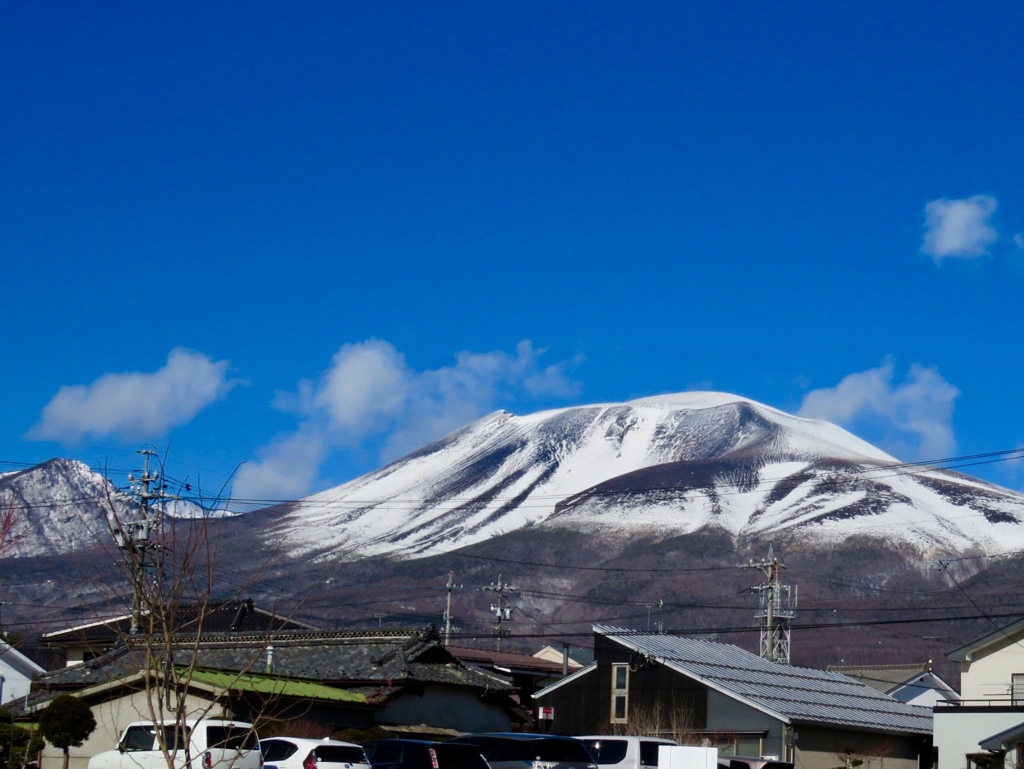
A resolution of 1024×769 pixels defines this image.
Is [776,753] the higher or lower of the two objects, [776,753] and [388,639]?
the lower

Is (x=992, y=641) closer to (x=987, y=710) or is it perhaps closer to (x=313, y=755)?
(x=987, y=710)

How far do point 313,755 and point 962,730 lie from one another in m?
22.1

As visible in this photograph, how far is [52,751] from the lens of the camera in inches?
1267

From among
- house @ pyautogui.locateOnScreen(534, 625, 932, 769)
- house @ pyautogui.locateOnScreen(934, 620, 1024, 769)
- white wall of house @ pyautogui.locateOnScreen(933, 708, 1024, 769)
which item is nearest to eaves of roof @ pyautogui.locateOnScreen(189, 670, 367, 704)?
house @ pyautogui.locateOnScreen(534, 625, 932, 769)

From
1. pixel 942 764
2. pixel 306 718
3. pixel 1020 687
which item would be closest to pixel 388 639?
pixel 306 718

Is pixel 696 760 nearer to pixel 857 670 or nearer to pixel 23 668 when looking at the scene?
pixel 23 668

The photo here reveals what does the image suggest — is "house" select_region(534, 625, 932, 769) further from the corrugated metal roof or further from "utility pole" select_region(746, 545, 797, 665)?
"utility pole" select_region(746, 545, 797, 665)

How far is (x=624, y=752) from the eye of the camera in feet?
89.7

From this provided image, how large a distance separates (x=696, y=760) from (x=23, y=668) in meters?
49.7

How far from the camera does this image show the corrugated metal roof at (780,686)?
40031 mm

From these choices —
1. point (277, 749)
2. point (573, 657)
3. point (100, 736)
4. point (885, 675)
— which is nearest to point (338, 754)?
point (277, 749)

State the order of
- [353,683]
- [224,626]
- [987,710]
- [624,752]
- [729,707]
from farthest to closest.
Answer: [224,626] < [729,707] < [353,683] < [987,710] < [624,752]

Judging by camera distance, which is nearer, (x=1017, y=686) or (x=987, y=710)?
(x=987, y=710)

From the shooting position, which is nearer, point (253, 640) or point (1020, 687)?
point (1020, 687)
